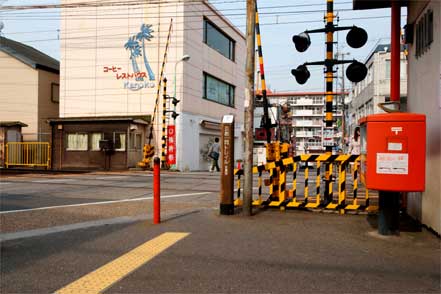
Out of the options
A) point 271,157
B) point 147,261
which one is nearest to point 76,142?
point 271,157

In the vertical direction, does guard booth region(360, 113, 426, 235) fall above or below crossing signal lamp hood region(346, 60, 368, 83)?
below

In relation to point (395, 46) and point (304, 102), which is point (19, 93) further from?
point (304, 102)

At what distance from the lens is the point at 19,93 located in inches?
1095

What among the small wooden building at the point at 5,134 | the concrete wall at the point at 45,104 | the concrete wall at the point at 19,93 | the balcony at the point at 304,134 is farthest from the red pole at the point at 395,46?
the balcony at the point at 304,134

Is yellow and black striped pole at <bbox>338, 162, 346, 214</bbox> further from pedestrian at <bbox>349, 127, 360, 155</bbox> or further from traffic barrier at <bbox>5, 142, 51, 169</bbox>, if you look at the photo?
traffic barrier at <bbox>5, 142, 51, 169</bbox>

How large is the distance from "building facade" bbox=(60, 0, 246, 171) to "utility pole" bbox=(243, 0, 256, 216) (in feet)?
53.8

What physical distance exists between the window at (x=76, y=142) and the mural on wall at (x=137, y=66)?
4133 mm

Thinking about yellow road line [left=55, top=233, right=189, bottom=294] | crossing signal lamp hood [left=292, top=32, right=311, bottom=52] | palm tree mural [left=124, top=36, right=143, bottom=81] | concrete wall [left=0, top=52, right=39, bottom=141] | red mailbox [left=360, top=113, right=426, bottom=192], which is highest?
palm tree mural [left=124, top=36, right=143, bottom=81]

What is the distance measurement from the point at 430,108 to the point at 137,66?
21052mm

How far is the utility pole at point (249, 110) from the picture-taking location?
25.3ft

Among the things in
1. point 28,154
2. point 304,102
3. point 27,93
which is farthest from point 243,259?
point 304,102

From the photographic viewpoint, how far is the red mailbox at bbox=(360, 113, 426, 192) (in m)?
5.71

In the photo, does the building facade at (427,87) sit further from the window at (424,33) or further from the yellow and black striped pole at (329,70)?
the yellow and black striped pole at (329,70)

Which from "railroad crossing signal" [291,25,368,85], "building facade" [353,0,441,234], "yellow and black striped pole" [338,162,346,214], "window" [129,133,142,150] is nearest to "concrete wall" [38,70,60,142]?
"window" [129,133,142,150]
